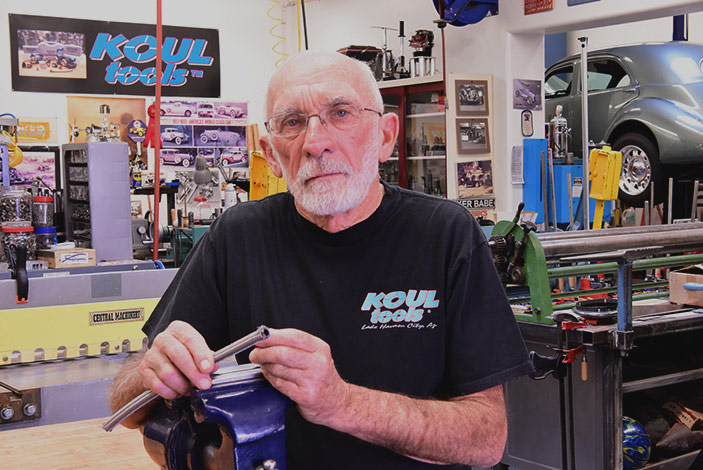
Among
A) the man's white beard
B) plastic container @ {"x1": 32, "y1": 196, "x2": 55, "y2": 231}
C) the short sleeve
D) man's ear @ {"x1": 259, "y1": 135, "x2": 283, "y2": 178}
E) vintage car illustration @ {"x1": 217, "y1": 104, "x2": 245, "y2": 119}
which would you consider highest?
vintage car illustration @ {"x1": 217, "y1": 104, "x2": 245, "y2": 119}

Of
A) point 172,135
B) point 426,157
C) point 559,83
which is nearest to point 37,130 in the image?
point 172,135

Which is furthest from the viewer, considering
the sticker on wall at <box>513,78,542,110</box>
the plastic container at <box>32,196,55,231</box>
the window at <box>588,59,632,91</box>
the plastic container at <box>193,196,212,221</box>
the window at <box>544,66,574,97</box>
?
the window at <box>544,66,574,97</box>

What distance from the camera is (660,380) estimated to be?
297 cm

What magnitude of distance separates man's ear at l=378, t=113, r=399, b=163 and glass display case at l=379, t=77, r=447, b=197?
6.66 m

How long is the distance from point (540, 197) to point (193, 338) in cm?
694

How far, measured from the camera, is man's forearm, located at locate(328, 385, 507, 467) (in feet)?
3.78

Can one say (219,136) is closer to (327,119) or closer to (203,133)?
(203,133)

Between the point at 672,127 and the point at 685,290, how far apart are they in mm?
5222

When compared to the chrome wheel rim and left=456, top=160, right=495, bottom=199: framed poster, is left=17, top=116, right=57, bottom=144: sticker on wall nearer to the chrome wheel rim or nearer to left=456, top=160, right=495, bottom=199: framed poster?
left=456, top=160, right=495, bottom=199: framed poster

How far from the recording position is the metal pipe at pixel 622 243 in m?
3.00

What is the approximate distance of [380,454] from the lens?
4.35ft

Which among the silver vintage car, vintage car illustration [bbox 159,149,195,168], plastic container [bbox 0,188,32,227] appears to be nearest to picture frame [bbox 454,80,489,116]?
the silver vintage car

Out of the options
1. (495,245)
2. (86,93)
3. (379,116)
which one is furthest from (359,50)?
(379,116)

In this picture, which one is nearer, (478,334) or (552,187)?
(478,334)
